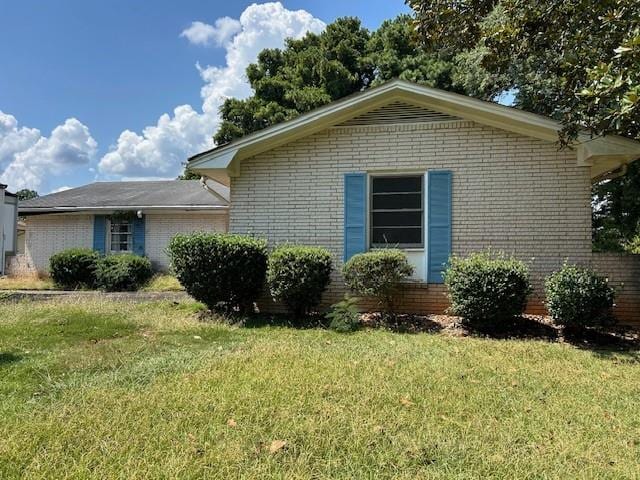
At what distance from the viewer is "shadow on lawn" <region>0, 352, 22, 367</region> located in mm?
5254

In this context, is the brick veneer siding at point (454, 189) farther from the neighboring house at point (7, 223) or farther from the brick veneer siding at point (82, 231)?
the brick veneer siding at point (82, 231)

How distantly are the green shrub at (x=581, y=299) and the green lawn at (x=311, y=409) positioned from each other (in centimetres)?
68

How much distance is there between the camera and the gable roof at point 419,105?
8.09 m

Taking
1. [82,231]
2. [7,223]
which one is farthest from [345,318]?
[82,231]

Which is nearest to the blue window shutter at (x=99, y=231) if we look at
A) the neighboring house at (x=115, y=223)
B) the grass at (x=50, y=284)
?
the neighboring house at (x=115, y=223)

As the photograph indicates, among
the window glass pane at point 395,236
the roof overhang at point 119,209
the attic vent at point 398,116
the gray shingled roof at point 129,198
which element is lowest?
the window glass pane at point 395,236

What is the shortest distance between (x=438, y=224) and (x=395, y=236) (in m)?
0.90

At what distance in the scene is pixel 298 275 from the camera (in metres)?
8.09

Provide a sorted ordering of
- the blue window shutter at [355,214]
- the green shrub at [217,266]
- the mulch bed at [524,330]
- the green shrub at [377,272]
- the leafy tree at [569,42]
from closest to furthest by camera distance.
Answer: the leafy tree at [569,42]
the mulch bed at [524,330]
the green shrub at [377,272]
the green shrub at [217,266]
the blue window shutter at [355,214]

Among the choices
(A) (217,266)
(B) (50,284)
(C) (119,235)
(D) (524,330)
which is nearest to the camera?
(D) (524,330)

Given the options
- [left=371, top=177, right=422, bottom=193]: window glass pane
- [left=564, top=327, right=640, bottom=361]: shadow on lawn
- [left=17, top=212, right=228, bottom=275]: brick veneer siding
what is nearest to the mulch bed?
[left=564, top=327, right=640, bottom=361]: shadow on lawn

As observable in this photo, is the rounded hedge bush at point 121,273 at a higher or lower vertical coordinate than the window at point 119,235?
lower

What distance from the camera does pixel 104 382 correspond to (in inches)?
175

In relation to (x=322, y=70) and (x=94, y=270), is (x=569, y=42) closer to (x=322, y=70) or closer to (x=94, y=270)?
(x=94, y=270)
